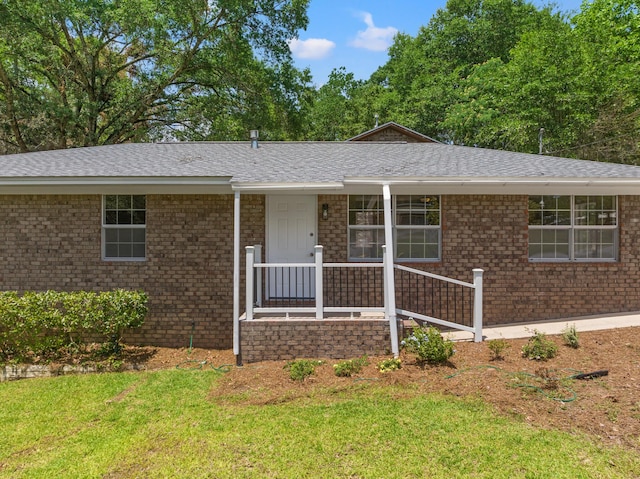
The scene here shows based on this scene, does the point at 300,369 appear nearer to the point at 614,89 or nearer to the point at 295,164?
the point at 295,164

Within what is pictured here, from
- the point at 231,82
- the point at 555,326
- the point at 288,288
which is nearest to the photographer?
the point at 555,326

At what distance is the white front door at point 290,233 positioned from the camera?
26.5 ft

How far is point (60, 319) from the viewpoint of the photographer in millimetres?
6910

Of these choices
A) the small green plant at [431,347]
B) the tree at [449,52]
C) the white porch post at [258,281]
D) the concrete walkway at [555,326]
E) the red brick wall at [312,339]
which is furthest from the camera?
the tree at [449,52]

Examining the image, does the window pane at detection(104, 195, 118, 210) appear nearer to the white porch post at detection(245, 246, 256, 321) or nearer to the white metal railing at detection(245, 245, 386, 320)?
the white metal railing at detection(245, 245, 386, 320)

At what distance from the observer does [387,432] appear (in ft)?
13.5

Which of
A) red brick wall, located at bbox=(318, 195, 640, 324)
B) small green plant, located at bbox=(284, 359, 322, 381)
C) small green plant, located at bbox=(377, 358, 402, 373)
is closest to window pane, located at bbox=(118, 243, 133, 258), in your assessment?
red brick wall, located at bbox=(318, 195, 640, 324)

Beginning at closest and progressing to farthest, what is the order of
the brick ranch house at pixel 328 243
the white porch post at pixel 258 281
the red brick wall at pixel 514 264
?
the white porch post at pixel 258 281
the brick ranch house at pixel 328 243
the red brick wall at pixel 514 264

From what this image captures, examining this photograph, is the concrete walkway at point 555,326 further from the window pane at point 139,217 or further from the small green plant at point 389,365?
the window pane at point 139,217

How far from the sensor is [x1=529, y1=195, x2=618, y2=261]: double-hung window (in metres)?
8.23

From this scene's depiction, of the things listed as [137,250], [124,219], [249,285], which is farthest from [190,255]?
[249,285]

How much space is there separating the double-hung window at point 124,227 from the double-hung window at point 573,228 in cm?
770

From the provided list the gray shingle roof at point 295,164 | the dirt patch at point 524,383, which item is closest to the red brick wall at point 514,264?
the gray shingle roof at point 295,164

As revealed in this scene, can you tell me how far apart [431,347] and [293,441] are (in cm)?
261
